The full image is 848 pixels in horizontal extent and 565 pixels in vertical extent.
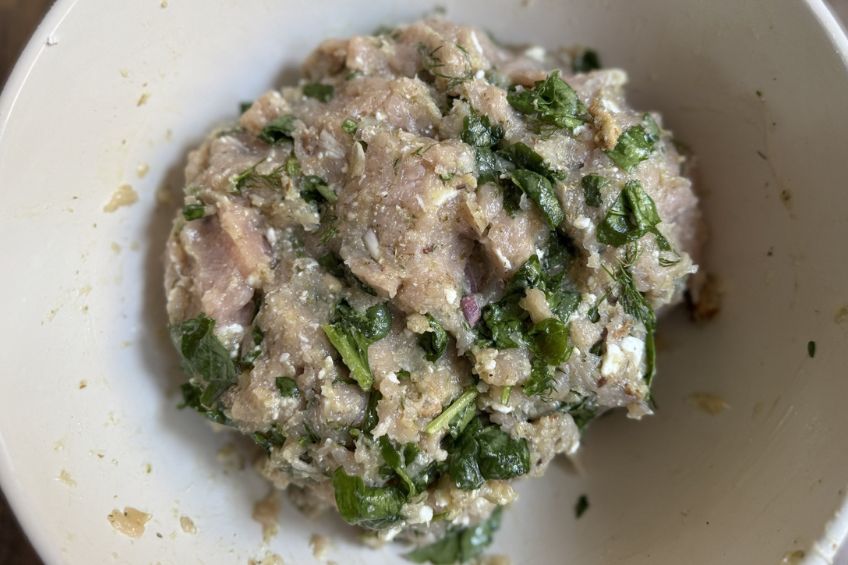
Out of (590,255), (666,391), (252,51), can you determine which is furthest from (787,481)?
(252,51)

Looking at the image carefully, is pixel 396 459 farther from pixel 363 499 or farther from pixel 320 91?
pixel 320 91

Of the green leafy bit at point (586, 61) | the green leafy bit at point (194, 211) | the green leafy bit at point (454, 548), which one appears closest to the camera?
the green leafy bit at point (194, 211)

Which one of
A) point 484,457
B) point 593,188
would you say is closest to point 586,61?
point 593,188

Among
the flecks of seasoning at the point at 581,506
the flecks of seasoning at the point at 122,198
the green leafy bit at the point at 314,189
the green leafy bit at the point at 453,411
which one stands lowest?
the flecks of seasoning at the point at 581,506

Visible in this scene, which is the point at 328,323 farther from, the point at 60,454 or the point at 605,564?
the point at 605,564

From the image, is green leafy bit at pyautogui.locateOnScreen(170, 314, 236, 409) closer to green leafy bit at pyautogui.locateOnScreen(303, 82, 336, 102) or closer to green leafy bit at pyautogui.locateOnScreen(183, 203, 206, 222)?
green leafy bit at pyautogui.locateOnScreen(183, 203, 206, 222)

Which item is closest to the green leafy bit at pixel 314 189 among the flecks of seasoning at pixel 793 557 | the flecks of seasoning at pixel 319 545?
the flecks of seasoning at pixel 319 545

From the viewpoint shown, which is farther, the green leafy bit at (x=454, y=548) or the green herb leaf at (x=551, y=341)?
the green leafy bit at (x=454, y=548)

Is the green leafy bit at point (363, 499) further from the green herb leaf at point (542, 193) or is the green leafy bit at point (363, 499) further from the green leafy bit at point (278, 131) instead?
the green leafy bit at point (278, 131)
